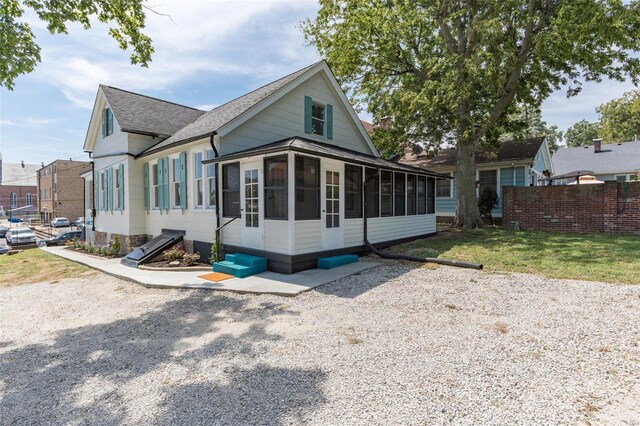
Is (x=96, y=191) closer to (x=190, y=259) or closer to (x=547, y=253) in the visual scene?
(x=190, y=259)

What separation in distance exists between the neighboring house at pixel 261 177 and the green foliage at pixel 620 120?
3646 centimetres

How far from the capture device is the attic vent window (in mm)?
12768

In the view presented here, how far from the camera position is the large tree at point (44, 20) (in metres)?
6.88

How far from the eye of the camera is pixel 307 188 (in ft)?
24.5

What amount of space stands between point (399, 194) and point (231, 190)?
5.77m

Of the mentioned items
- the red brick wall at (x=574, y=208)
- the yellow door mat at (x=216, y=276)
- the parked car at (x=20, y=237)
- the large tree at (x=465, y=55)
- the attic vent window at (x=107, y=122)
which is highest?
the large tree at (x=465, y=55)

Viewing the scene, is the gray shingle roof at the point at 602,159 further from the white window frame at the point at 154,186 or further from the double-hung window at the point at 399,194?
the white window frame at the point at 154,186

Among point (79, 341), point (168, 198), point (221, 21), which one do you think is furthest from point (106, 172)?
point (79, 341)

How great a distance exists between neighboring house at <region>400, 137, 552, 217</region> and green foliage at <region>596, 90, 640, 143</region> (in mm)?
24217

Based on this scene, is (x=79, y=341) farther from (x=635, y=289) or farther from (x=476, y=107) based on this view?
(x=476, y=107)

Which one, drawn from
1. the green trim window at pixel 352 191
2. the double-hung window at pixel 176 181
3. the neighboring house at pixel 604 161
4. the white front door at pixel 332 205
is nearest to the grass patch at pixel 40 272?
the double-hung window at pixel 176 181

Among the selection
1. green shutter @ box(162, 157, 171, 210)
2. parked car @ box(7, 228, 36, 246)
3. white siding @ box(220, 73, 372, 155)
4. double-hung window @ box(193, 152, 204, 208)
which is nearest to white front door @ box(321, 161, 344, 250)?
white siding @ box(220, 73, 372, 155)

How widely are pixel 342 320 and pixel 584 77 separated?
580 inches

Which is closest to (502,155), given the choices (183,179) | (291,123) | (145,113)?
(291,123)
